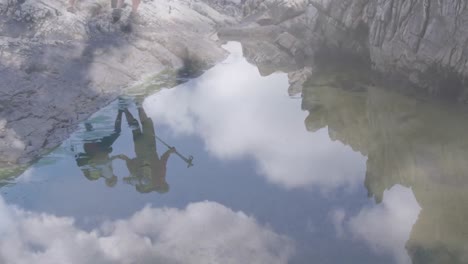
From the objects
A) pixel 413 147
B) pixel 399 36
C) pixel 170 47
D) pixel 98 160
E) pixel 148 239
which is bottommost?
pixel 170 47

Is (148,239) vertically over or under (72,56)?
over

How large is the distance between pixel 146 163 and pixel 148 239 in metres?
2.76

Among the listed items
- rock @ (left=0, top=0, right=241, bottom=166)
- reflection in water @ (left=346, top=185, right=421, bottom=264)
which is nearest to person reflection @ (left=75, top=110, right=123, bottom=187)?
rock @ (left=0, top=0, right=241, bottom=166)

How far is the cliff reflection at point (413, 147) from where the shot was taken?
26.4 feet

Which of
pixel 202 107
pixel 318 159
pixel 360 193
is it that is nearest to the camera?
pixel 360 193

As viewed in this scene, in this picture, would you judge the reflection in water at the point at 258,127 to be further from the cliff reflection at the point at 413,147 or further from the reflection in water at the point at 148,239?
Answer: the reflection in water at the point at 148,239

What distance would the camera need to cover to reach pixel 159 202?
9.25 m

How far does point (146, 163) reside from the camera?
1068 centimetres

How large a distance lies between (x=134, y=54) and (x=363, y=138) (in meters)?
8.67

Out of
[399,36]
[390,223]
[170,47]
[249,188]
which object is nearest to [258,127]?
[249,188]

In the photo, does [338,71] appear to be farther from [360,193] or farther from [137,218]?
[137,218]

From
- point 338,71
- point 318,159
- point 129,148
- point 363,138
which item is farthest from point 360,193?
point 338,71

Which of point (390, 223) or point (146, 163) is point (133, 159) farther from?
point (390, 223)

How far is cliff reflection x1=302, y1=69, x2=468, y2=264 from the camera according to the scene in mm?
8047
